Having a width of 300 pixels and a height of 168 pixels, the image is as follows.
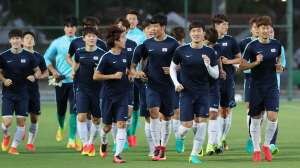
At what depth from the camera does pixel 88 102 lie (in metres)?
8.71

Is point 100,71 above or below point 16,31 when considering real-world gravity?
below

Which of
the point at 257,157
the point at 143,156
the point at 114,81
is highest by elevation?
the point at 114,81

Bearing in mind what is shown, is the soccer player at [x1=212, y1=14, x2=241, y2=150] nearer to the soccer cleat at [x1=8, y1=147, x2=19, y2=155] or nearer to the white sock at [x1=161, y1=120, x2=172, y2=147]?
the white sock at [x1=161, y1=120, x2=172, y2=147]

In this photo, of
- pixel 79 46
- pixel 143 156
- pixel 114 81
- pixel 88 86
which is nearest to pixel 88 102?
pixel 88 86

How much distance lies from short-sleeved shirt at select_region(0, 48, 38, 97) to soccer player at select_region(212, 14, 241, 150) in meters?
3.24

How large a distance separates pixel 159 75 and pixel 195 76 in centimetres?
70

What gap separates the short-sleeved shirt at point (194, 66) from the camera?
7805mm

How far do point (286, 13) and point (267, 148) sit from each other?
12075 mm

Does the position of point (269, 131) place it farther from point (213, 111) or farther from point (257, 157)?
point (213, 111)

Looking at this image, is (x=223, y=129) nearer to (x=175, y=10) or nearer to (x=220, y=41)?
(x=220, y=41)

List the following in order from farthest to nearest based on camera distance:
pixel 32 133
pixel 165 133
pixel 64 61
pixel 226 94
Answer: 1. pixel 64 61
2. pixel 32 133
3. pixel 226 94
4. pixel 165 133

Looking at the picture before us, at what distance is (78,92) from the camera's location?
877 cm

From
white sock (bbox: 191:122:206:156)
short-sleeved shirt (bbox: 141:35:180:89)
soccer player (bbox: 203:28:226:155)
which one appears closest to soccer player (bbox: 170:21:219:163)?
white sock (bbox: 191:122:206:156)

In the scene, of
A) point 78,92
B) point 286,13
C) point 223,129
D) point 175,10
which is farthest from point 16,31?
point 286,13
